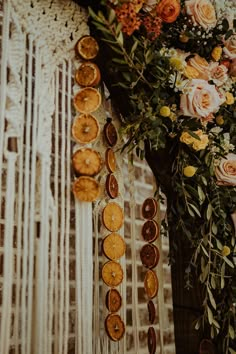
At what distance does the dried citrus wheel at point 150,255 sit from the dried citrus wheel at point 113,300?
0.76ft

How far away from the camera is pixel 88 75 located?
157cm

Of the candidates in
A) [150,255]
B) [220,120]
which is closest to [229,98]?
[220,120]

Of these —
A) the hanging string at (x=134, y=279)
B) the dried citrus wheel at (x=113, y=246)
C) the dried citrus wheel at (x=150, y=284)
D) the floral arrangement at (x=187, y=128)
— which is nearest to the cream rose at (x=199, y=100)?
the floral arrangement at (x=187, y=128)

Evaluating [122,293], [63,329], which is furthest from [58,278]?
[122,293]

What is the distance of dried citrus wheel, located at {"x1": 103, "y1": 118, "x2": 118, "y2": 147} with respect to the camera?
65.0 inches

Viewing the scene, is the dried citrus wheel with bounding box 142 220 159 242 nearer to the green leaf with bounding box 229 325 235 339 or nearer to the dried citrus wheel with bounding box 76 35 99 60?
the green leaf with bounding box 229 325 235 339

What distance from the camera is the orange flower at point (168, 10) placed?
1.53 metres

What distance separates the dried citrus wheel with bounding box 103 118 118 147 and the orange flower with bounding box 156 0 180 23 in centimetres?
38

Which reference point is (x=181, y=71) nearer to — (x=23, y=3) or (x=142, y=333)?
(x=23, y=3)

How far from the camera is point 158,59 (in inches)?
60.2

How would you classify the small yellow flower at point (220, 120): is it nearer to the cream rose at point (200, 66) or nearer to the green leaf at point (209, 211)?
the cream rose at point (200, 66)

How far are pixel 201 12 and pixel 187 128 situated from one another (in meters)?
0.41

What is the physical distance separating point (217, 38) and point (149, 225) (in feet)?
2.37

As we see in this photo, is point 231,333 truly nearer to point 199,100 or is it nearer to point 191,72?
point 199,100
